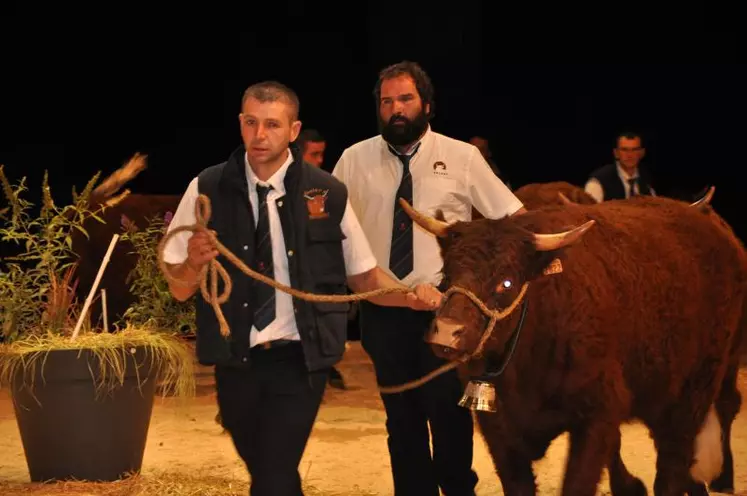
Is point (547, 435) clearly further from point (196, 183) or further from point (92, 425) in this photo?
point (92, 425)

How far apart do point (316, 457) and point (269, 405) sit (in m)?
3.09

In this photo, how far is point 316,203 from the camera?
4309mm

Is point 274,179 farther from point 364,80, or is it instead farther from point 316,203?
point 364,80

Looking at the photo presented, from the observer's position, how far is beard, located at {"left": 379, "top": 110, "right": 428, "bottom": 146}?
Result: 5359 mm

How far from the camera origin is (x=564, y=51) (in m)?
14.3

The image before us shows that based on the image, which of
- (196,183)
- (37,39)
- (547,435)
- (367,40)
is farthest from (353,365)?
(196,183)

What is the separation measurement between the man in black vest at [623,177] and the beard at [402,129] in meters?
4.23

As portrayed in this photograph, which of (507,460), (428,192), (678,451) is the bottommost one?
(678,451)

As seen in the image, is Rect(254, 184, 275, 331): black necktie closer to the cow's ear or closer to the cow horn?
the cow horn

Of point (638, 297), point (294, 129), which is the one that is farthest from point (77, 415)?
point (638, 297)

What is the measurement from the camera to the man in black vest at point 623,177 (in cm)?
940

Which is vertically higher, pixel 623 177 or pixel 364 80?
pixel 364 80

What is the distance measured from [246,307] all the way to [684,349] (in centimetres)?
244

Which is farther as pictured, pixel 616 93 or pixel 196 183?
pixel 616 93
